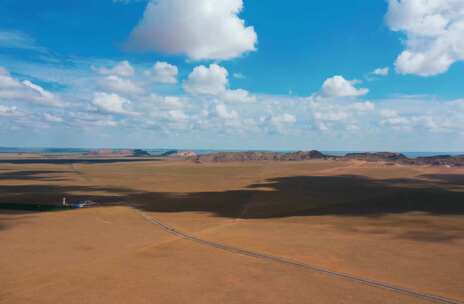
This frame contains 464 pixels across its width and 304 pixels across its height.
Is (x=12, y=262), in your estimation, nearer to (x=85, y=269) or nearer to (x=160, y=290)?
(x=85, y=269)

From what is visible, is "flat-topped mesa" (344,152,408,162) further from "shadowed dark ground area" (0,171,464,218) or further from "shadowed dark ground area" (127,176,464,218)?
"shadowed dark ground area" (127,176,464,218)

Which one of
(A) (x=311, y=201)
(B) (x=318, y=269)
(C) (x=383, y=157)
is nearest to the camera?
(B) (x=318, y=269)

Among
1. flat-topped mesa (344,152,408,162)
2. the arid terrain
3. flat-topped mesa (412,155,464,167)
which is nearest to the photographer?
the arid terrain

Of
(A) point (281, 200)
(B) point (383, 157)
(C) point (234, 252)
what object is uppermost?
(B) point (383, 157)

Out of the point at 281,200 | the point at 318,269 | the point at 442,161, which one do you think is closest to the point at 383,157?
the point at 442,161

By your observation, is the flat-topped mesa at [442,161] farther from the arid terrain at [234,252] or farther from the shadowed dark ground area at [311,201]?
the arid terrain at [234,252]

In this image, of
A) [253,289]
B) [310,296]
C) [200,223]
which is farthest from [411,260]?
[200,223]

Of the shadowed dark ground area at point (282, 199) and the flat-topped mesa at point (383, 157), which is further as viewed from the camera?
the flat-topped mesa at point (383, 157)

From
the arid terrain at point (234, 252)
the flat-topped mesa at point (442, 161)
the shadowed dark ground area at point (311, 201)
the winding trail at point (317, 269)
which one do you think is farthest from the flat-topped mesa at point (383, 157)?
the winding trail at point (317, 269)

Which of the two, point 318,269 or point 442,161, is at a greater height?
point 442,161

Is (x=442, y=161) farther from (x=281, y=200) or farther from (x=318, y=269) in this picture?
(x=318, y=269)

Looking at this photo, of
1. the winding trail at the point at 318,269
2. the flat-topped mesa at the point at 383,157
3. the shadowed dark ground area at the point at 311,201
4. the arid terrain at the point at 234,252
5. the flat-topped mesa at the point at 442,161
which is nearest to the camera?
the winding trail at the point at 318,269

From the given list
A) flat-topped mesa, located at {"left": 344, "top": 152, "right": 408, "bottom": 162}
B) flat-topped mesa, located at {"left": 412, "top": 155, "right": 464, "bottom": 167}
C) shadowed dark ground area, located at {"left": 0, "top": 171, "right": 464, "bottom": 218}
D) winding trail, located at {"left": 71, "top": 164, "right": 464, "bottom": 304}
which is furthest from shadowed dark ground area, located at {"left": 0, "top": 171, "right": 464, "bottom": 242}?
flat-topped mesa, located at {"left": 344, "top": 152, "right": 408, "bottom": 162}
